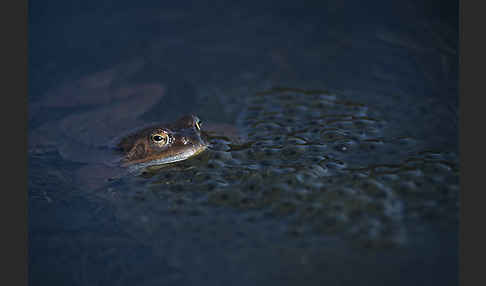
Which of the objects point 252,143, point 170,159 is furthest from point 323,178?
point 170,159

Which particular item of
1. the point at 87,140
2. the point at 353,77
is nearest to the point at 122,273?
the point at 87,140

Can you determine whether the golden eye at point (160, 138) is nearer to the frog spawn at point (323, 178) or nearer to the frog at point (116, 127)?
the frog at point (116, 127)

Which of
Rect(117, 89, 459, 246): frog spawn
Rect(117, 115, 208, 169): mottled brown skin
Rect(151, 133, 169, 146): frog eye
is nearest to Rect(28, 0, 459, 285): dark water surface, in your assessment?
Rect(117, 89, 459, 246): frog spawn

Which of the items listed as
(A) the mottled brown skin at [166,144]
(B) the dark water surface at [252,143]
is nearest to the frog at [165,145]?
(A) the mottled brown skin at [166,144]

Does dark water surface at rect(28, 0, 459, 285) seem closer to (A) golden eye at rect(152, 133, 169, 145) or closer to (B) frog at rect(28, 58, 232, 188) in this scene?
(B) frog at rect(28, 58, 232, 188)

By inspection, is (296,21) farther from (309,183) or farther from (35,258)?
(35,258)

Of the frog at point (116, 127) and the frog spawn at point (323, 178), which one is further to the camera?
the frog at point (116, 127)

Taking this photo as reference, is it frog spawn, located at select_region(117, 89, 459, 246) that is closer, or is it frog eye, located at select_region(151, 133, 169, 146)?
frog spawn, located at select_region(117, 89, 459, 246)
